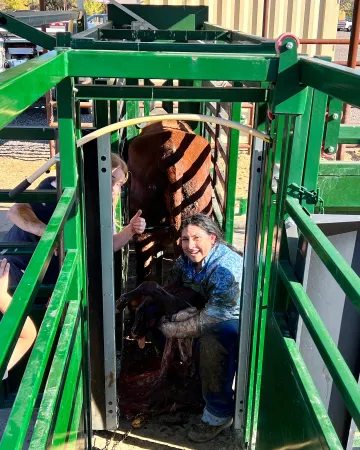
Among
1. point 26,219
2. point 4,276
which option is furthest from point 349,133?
point 4,276

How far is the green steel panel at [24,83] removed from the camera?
103 cm

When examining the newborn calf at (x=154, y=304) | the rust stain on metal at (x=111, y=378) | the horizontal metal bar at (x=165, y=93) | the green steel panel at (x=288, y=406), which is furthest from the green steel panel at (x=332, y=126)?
the rust stain on metal at (x=111, y=378)

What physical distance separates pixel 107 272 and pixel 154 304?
0.36 meters

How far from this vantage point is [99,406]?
3.05 meters

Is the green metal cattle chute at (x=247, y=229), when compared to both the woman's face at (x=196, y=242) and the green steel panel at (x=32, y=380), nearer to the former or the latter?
the green steel panel at (x=32, y=380)

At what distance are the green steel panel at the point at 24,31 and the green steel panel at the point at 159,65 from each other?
71 centimetres

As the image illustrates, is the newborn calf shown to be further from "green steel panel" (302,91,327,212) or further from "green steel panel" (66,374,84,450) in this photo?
"green steel panel" (302,91,327,212)

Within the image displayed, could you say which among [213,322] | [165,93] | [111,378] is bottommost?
[111,378]

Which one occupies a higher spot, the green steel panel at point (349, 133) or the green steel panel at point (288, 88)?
the green steel panel at point (288, 88)

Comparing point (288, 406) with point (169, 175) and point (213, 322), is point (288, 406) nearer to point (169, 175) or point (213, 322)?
point (213, 322)

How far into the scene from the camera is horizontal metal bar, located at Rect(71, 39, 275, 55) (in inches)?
86.0

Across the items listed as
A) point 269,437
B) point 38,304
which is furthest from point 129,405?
point 269,437

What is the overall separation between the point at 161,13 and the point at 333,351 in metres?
4.45

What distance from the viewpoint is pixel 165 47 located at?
7.16 feet
